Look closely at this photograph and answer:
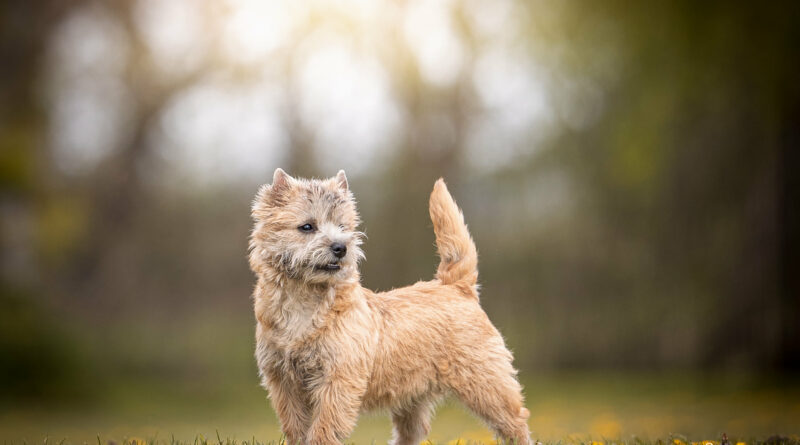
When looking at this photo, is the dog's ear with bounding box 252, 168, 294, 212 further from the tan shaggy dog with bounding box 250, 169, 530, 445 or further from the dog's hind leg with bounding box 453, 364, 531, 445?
the dog's hind leg with bounding box 453, 364, 531, 445

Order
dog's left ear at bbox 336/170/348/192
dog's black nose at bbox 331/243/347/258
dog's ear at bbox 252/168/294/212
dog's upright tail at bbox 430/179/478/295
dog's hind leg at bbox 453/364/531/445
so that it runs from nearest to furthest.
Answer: dog's black nose at bbox 331/243/347/258
dog's ear at bbox 252/168/294/212
dog's left ear at bbox 336/170/348/192
dog's hind leg at bbox 453/364/531/445
dog's upright tail at bbox 430/179/478/295

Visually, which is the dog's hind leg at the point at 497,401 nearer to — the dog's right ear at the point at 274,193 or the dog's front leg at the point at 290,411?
the dog's front leg at the point at 290,411

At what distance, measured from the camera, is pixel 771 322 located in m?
8.54

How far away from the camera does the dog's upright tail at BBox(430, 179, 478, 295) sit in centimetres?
439


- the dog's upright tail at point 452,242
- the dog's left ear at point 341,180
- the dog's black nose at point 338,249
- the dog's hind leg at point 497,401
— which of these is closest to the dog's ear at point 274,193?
the dog's left ear at point 341,180

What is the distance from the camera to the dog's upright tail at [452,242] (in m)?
4.39

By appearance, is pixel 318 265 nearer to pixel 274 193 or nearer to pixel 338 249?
pixel 338 249

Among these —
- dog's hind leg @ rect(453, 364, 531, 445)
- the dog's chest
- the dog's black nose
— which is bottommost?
the dog's chest

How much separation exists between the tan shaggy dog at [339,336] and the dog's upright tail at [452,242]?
28cm

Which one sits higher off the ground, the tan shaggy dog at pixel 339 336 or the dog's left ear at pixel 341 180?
the dog's left ear at pixel 341 180

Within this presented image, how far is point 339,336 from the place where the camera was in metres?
3.60

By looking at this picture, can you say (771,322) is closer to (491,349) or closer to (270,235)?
(491,349)

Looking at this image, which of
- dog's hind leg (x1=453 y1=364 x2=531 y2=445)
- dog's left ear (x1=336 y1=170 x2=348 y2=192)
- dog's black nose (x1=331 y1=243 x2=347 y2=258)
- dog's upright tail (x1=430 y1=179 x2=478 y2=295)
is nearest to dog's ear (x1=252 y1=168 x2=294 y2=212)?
dog's left ear (x1=336 y1=170 x2=348 y2=192)

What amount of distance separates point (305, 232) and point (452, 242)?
3.61ft
